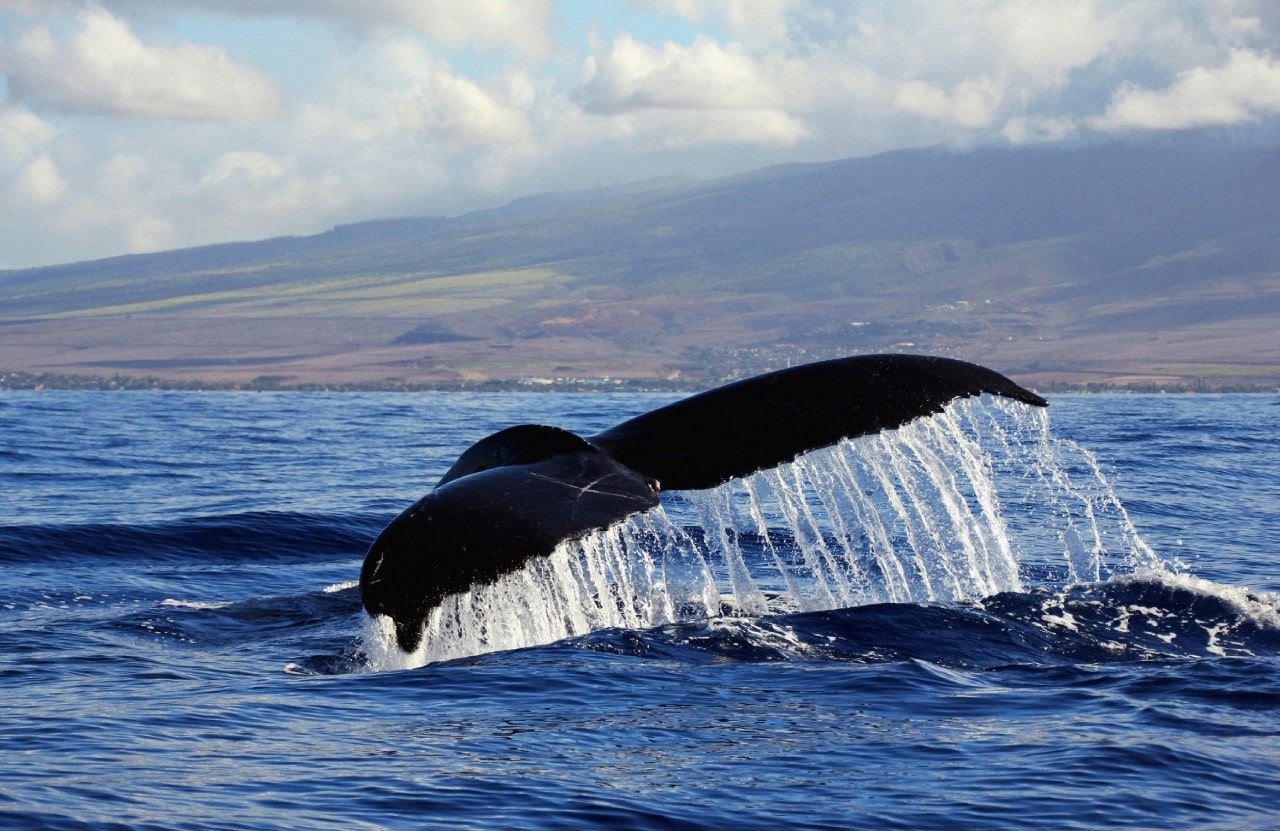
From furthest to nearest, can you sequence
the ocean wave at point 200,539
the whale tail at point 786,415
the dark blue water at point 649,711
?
the ocean wave at point 200,539
the whale tail at point 786,415
the dark blue water at point 649,711

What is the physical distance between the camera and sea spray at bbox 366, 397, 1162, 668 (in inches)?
246

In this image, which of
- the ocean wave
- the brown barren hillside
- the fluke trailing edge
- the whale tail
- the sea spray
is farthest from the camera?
the brown barren hillside

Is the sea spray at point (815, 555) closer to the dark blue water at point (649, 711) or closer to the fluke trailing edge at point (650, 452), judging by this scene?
the fluke trailing edge at point (650, 452)

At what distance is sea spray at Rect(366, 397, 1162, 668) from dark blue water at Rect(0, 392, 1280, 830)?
243 mm

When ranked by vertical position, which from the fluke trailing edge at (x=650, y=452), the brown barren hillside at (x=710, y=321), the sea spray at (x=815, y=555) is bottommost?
the sea spray at (x=815, y=555)

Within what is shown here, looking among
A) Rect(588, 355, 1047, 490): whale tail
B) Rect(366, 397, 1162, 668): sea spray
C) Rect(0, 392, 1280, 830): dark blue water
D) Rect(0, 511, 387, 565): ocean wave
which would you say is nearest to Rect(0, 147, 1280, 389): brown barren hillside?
Rect(366, 397, 1162, 668): sea spray

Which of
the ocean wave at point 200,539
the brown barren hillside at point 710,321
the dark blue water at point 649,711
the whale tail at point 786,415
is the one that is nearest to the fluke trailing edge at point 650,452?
the whale tail at point 786,415

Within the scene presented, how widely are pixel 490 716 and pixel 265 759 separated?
0.88m

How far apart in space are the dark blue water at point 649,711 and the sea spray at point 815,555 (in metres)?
0.24

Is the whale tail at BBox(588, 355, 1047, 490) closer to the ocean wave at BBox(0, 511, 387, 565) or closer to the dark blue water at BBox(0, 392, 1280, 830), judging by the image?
the dark blue water at BBox(0, 392, 1280, 830)

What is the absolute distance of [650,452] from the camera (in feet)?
19.8

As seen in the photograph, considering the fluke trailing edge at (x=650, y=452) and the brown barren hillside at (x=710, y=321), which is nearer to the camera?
the fluke trailing edge at (x=650, y=452)

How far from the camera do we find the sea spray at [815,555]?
6250 millimetres

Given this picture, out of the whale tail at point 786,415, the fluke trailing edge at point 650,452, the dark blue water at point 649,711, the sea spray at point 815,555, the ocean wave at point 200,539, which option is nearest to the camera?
the dark blue water at point 649,711
